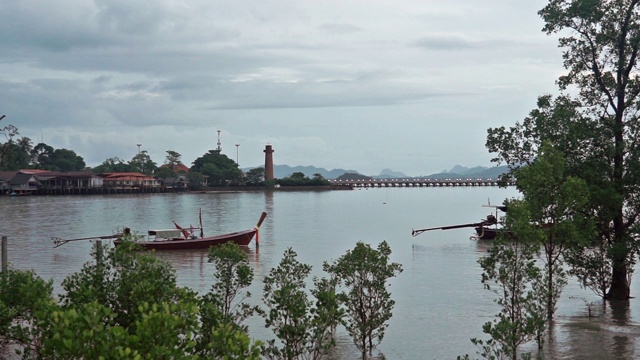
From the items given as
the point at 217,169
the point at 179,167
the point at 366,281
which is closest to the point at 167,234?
the point at 366,281

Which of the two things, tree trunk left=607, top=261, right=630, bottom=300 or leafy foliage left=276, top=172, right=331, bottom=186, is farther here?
leafy foliage left=276, top=172, right=331, bottom=186

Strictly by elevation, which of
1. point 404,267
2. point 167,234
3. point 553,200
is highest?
point 553,200

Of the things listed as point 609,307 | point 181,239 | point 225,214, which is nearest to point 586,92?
point 609,307

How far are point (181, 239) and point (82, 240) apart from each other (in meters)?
11.1

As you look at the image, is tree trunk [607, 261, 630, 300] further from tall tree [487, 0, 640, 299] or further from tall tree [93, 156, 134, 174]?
tall tree [93, 156, 134, 174]

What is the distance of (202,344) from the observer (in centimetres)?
917

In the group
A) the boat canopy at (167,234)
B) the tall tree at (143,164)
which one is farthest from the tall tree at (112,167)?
the boat canopy at (167,234)

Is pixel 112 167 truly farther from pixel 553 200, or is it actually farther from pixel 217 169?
pixel 553 200

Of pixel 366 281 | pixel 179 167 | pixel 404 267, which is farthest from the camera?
pixel 179 167

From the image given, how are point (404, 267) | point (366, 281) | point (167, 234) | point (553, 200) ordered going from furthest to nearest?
point (167, 234)
point (404, 267)
point (553, 200)
point (366, 281)

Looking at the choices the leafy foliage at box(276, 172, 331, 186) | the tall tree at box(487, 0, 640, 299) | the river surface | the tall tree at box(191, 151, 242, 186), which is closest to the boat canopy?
the river surface

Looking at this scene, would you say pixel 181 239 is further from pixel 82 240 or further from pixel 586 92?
pixel 586 92

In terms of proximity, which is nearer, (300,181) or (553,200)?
(553,200)

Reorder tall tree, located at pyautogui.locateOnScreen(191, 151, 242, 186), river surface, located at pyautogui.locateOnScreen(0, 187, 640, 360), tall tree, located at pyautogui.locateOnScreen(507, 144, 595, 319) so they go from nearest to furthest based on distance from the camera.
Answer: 1. tall tree, located at pyautogui.locateOnScreen(507, 144, 595, 319)
2. river surface, located at pyautogui.locateOnScreen(0, 187, 640, 360)
3. tall tree, located at pyautogui.locateOnScreen(191, 151, 242, 186)
